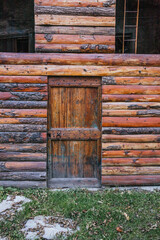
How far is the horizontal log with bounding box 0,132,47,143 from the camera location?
4.71 meters

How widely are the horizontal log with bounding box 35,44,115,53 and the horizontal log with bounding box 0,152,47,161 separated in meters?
2.15

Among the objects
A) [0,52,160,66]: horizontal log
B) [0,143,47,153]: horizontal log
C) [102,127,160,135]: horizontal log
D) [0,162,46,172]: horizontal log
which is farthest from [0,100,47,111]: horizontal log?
[102,127,160,135]: horizontal log

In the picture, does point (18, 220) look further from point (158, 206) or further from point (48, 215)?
point (158, 206)

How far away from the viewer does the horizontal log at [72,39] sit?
463cm

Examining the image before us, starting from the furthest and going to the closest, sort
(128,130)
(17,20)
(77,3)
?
(17,20) → (128,130) → (77,3)

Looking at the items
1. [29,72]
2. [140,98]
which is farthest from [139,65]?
[29,72]

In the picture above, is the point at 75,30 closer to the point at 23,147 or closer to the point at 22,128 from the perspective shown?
the point at 22,128

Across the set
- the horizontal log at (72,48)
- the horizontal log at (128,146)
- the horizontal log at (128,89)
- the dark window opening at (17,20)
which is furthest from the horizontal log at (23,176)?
the dark window opening at (17,20)

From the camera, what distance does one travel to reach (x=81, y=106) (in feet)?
16.1

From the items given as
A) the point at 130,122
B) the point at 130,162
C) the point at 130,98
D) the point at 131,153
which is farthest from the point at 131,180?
the point at 130,98

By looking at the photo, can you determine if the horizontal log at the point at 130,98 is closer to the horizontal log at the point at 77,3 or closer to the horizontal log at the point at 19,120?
the horizontal log at the point at 19,120

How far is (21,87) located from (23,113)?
531 mm

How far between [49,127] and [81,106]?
82cm

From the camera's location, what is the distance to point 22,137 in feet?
15.5
